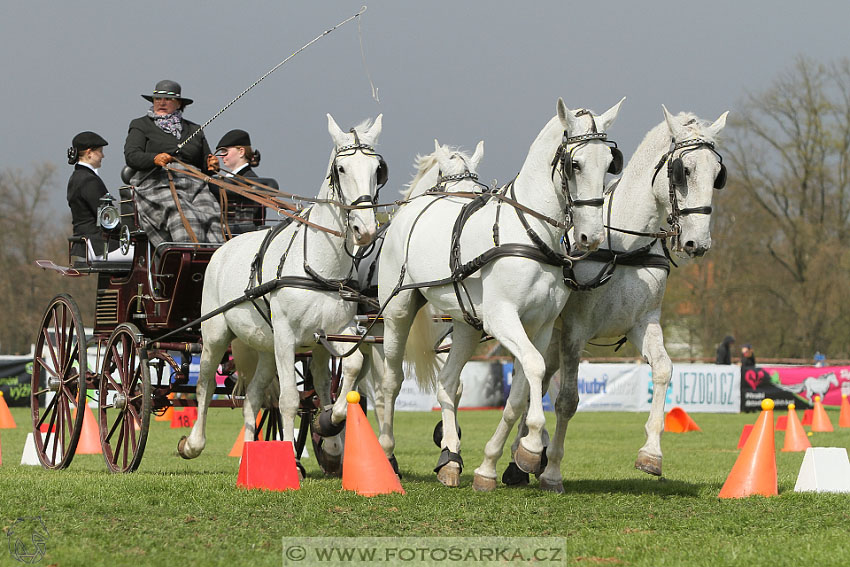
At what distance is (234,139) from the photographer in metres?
12.1

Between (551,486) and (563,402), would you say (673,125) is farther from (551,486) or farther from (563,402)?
(551,486)

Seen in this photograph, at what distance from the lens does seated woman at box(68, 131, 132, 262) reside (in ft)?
36.0

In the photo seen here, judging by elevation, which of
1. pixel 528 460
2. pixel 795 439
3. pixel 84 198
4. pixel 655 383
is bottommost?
pixel 795 439

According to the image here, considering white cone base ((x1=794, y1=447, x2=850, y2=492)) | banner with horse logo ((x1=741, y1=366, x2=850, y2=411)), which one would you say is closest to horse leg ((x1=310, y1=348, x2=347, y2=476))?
white cone base ((x1=794, y1=447, x2=850, y2=492))

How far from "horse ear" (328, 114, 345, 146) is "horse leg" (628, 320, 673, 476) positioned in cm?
262

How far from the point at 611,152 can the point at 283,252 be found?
301 centimetres

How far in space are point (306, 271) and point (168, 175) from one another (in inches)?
93.2

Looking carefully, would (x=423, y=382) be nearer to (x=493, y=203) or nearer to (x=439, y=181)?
(x=439, y=181)

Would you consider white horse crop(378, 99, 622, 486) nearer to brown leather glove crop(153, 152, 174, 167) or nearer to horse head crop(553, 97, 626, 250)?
horse head crop(553, 97, 626, 250)

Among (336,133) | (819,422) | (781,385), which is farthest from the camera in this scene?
(781,385)

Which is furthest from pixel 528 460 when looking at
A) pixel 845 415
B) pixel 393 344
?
pixel 845 415

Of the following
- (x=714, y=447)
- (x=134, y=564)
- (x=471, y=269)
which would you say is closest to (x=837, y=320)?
(x=714, y=447)

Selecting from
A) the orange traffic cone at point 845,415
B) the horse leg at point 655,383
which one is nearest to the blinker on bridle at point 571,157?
the horse leg at point 655,383

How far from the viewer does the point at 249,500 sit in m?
7.00
